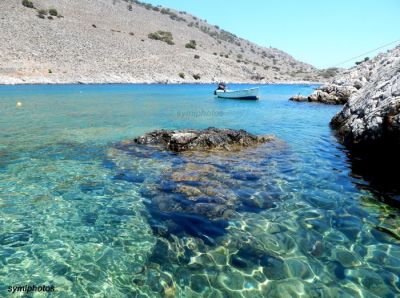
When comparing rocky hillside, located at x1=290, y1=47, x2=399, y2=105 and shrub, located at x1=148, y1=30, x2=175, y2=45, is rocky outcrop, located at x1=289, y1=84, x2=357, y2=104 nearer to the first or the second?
rocky hillside, located at x1=290, y1=47, x2=399, y2=105

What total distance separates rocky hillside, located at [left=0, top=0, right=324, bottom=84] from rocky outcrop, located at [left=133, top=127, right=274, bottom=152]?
186ft

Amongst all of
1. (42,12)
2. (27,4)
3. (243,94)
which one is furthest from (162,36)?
(243,94)

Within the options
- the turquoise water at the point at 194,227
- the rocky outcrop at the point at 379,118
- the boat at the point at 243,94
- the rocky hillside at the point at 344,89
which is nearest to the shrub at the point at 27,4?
the boat at the point at 243,94

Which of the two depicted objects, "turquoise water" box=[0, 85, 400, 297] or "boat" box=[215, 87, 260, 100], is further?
"boat" box=[215, 87, 260, 100]

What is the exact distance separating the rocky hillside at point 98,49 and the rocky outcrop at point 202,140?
56.8 meters

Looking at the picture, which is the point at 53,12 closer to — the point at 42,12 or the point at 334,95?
the point at 42,12

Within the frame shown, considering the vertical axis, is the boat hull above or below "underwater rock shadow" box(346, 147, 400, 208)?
below

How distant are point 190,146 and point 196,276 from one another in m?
8.72

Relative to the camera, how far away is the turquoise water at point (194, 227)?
5219mm

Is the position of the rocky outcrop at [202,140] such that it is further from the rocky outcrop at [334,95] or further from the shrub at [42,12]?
the shrub at [42,12]

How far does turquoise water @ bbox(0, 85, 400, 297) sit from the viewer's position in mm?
5219

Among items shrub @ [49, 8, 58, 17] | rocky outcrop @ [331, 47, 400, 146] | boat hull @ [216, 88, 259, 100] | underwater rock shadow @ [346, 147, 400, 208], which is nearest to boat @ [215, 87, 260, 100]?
boat hull @ [216, 88, 259, 100]

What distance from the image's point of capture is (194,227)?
6824 millimetres

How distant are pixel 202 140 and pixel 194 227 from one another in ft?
24.8
